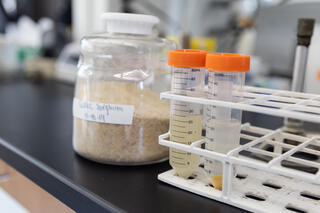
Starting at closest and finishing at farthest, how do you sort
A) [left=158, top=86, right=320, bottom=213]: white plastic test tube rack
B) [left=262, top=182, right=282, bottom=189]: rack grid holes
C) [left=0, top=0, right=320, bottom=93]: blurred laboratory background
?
[left=158, top=86, right=320, bottom=213]: white plastic test tube rack → [left=262, top=182, right=282, bottom=189]: rack grid holes → [left=0, top=0, right=320, bottom=93]: blurred laboratory background

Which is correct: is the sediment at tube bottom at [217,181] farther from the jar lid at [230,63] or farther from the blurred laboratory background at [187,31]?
the blurred laboratory background at [187,31]

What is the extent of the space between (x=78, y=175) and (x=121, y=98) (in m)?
0.15

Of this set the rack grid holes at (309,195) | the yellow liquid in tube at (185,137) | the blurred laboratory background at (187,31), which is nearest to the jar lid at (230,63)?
the yellow liquid in tube at (185,137)

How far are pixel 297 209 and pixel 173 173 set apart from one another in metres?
0.20

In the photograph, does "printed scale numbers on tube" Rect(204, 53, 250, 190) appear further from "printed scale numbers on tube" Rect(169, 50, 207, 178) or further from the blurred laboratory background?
the blurred laboratory background

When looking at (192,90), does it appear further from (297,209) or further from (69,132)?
(69,132)

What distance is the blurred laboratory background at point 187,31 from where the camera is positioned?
1.85 meters

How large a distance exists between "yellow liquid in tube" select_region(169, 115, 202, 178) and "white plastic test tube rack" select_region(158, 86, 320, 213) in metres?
0.02

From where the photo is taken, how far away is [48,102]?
3.95ft

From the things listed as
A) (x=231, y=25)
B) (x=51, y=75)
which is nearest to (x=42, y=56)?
(x=51, y=75)

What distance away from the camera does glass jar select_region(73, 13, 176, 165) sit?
0.58m

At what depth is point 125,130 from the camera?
57cm

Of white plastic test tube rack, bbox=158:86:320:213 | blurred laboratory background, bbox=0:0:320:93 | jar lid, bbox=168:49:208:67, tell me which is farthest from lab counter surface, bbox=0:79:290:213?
blurred laboratory background, bbox=0:0:320:93

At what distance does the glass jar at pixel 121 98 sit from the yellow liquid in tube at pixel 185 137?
0.25 feet
